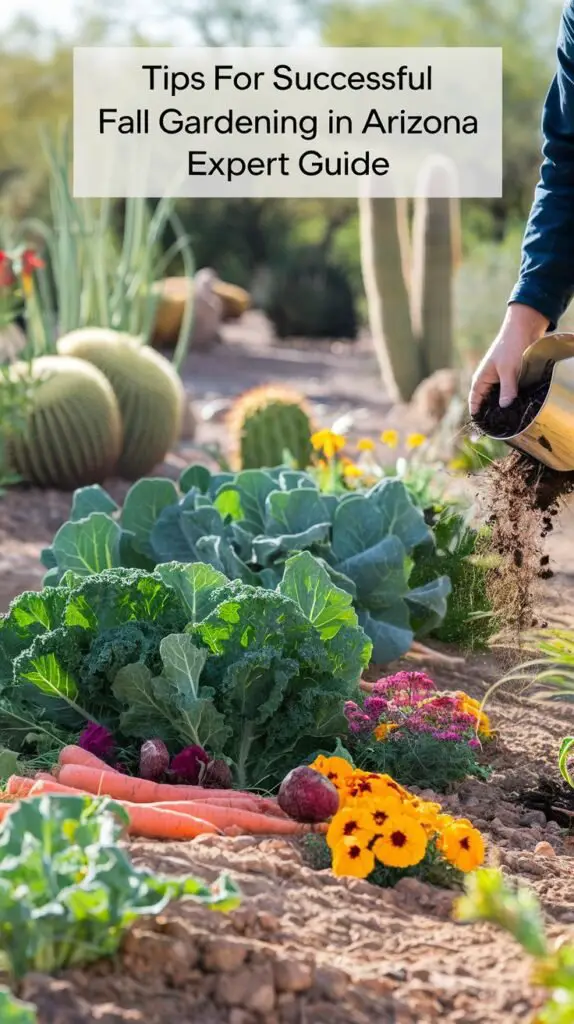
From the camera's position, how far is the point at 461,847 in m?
2.30

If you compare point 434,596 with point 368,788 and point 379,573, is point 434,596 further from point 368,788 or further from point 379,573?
point 368,788

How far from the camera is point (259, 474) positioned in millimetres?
3961

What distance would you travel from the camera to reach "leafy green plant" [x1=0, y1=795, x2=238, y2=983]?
1.66 meters

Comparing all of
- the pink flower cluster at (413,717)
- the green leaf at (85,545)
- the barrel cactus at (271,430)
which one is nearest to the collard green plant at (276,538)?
the green leaf at (85,545)

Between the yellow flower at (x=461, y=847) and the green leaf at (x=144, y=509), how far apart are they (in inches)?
69.4

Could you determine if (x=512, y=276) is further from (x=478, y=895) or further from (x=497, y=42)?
(x=497, y=42)

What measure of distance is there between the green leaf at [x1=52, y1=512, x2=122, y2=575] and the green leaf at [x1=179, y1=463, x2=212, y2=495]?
694mm

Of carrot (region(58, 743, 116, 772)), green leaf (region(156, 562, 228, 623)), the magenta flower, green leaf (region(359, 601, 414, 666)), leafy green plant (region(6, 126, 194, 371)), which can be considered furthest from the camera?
leafy green plant (region(6, 126, 194, 371))

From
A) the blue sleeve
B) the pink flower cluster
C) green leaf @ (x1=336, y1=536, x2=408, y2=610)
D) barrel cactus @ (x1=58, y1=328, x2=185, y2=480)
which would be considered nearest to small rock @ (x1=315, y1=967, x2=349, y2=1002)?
the pink flower cluster

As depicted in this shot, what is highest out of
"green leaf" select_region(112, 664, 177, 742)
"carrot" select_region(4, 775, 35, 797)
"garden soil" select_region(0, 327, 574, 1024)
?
"green leaf" select_region(112, 664, 177, 742)

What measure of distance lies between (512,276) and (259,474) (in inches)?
361

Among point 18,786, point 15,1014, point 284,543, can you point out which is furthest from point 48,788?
point 284,543

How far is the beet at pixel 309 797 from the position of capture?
2.41 meters

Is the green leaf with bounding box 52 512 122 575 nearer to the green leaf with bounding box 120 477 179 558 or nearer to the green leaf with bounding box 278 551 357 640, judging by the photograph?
the green leaf with bounding box 120 477 179 558
